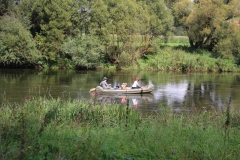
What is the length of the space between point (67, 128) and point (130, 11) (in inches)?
1268

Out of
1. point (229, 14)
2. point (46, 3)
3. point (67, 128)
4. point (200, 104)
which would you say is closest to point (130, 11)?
point (46, 3)

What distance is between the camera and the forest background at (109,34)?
3509 cm

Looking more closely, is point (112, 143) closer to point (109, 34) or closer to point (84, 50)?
point (84, 50)

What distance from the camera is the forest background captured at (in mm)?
35094

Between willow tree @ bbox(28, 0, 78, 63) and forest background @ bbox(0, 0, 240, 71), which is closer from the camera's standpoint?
forest background @ bbox(0, 0, 240, 71)

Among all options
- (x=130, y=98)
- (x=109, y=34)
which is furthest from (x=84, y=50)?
(x=130, y=98)

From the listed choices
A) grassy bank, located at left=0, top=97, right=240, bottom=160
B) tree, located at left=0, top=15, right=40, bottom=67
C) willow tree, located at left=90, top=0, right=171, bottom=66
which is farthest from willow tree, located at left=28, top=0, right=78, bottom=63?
grassy bank, located at left=0, top=97, right=240, bottom=160

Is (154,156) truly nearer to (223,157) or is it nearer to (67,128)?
(223,157)

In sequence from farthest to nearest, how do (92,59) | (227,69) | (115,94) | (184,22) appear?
1. (184,22)
2. (227,69)
3. (92,59)
4. (115,94)

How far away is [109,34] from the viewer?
122 feet

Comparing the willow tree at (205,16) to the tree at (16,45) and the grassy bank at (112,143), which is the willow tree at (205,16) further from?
the grassy bank at (112,143)

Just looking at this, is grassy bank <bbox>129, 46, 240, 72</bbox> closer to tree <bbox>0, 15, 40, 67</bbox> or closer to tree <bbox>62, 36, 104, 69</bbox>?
tree <bbox>62, 36, 104, 69</bbox>

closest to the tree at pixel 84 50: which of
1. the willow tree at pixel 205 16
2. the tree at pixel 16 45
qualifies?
the tree at pixel 16 45

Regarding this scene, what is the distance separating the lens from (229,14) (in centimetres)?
3956
